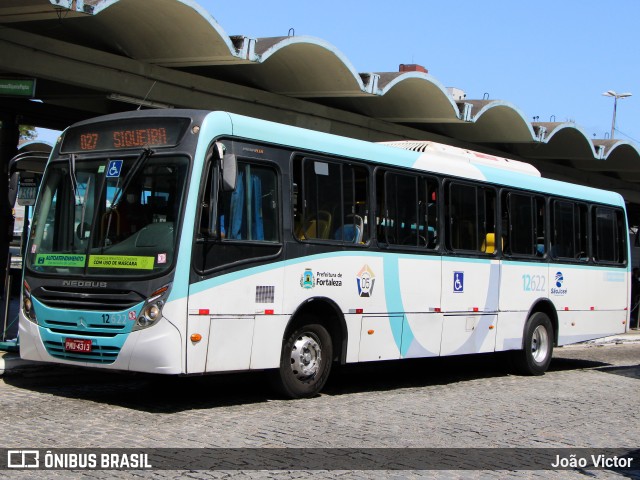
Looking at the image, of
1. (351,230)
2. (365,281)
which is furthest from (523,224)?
(351,230)

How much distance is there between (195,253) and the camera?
9.49m

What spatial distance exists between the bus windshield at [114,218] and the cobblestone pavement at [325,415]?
148cm

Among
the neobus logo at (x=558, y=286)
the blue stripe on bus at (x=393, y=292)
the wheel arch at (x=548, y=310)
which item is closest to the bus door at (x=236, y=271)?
the blue stripe on bus at (x=393, y=292)

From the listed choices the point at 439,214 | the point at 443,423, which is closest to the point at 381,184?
the point at 439,214

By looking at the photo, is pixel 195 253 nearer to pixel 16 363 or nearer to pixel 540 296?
pixel 16 363

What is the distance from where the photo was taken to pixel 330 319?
1131 centimetres

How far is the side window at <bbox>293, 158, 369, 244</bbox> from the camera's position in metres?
10.9

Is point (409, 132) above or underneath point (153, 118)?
above

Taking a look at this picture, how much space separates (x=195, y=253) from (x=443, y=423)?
10.3ft

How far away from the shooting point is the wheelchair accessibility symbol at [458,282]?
13406 millimetres

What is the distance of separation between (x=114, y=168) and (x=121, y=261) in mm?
1078

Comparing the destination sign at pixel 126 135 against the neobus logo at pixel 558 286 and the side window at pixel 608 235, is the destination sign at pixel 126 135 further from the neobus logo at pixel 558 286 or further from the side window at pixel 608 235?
the side window at pixel 608 235

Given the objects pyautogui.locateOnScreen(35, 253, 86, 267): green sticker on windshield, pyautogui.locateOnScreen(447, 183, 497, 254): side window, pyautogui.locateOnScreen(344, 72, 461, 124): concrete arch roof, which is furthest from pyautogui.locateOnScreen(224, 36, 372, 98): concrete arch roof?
pyautogui.locateOnScreen(35, 253, 86, 267): green sticker on windshield

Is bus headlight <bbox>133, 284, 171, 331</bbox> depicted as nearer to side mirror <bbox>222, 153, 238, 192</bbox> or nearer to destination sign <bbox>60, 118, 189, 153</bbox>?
side mirror <bbox>222, 153, 238, 192</bbox>
